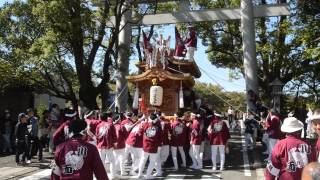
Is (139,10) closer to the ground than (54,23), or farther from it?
farther from it

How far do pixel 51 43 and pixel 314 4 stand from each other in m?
9.66

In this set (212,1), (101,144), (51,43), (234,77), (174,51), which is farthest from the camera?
(234,77)

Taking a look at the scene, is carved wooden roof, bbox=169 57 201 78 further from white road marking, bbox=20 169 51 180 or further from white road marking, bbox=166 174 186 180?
white road marking, bbox=20 169 51 180

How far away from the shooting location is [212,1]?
2691 cm

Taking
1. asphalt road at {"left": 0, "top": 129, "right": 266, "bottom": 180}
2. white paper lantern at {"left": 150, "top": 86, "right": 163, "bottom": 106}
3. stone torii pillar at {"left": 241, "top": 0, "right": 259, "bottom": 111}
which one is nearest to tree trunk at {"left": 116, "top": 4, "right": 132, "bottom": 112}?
white paper lantern at {"left": 150, "top": 86, "right": 163, "bottom": 106}

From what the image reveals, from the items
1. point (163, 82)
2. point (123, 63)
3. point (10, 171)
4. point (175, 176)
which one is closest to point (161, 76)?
point (163, 82)

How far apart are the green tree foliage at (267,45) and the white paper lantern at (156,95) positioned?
5351mm

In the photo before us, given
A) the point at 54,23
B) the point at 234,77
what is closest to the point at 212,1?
the point at 234,77

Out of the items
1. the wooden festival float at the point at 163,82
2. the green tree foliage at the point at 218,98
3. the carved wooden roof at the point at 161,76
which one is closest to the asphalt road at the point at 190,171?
the wooden festival float at the point at 163,82

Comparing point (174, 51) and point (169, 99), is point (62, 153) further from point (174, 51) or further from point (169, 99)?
point (174, 51)

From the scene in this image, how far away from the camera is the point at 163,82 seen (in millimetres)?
16984

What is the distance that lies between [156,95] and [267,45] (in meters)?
8.96

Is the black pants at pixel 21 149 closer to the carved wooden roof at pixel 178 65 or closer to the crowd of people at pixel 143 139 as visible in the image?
the crowd of people at pixel 143 139

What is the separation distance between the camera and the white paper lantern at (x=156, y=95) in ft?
→ 54.5
